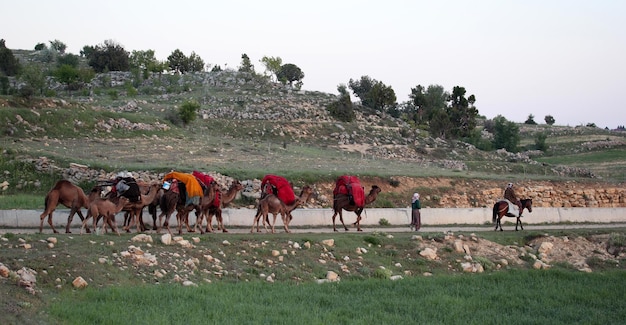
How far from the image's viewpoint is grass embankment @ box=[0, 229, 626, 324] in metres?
14.3

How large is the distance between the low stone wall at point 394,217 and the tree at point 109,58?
69.4 m

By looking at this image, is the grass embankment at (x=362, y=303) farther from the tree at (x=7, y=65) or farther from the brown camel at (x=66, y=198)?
the tree at (x=7, y=65)

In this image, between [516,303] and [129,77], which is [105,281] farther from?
[129,77]

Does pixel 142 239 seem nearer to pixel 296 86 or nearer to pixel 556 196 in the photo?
pixel 556 196

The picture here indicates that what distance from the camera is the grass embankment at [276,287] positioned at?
1431cm

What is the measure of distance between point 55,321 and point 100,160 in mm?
26579

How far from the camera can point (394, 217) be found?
3331 cm

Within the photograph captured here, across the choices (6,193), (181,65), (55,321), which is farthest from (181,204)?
(181,65)

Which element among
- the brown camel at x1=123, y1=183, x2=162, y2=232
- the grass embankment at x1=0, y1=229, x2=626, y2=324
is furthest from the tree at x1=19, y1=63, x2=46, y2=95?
the grass embankment at x1=0, y1=229, x2=626, y2=324

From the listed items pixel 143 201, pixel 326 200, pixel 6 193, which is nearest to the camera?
pixel 143 201

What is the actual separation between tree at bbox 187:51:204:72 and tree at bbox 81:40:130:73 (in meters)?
10.4

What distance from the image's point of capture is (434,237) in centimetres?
2533

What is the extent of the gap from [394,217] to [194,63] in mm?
78750

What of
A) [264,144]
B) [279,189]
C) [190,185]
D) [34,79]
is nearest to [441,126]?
[264,144]
